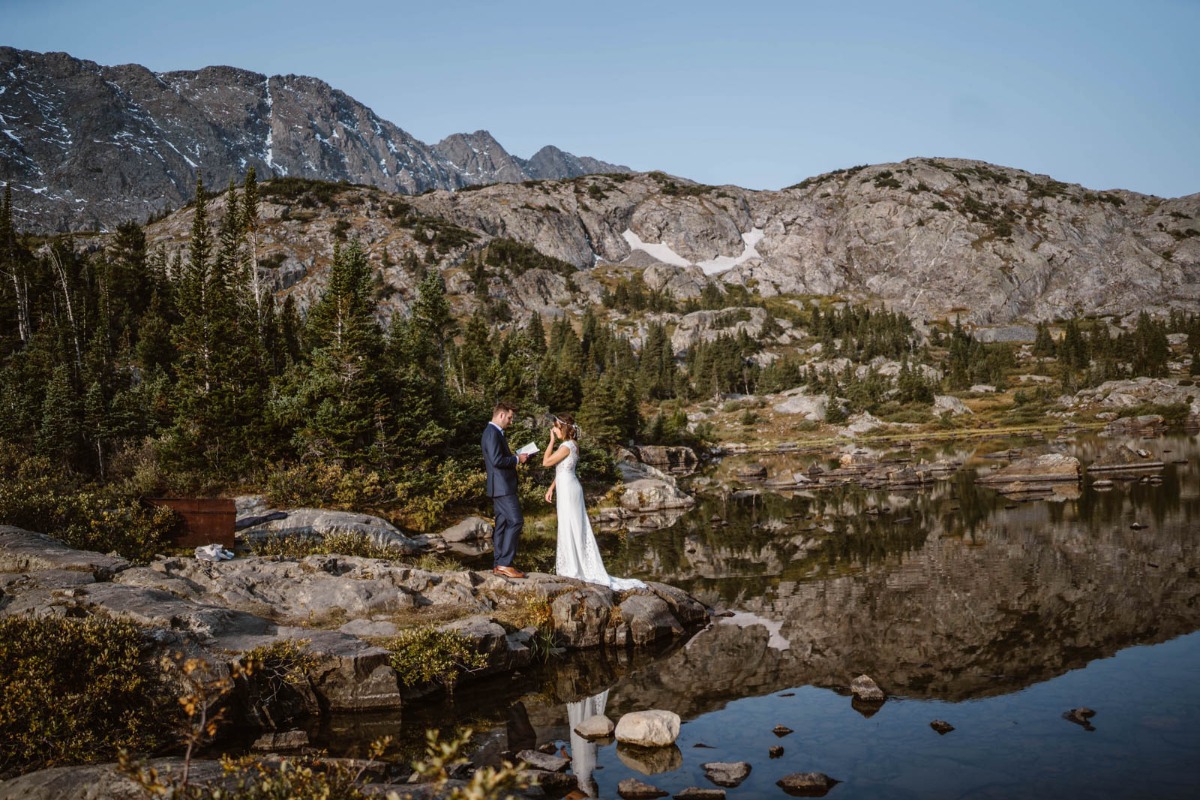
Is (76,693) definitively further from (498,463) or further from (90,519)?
(90,519)

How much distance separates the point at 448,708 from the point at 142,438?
37968 millimetres

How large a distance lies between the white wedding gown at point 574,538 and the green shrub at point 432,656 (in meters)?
4.83

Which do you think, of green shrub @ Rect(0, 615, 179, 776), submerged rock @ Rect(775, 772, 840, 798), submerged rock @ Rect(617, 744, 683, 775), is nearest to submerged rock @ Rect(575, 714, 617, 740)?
submerged rock @ Rect(617, 744, 683, 775)

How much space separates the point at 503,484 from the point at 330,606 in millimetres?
5060

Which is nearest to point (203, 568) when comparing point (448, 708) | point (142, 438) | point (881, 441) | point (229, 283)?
point (448, 708)

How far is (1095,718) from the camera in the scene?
11242 millimetres

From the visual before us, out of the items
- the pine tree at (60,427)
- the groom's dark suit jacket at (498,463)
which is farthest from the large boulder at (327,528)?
the pine tree at (60,427)

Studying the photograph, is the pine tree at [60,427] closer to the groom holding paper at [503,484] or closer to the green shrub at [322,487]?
the green shrub at [322,487]

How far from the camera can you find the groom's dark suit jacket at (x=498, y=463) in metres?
17.8

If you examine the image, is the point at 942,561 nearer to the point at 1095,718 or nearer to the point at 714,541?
the point at 714,541

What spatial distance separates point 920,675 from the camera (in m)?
13.6

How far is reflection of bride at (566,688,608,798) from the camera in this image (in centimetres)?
958

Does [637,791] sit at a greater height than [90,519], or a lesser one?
lesser

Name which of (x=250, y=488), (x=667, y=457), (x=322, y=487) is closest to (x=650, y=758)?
(x=322, y=487)
